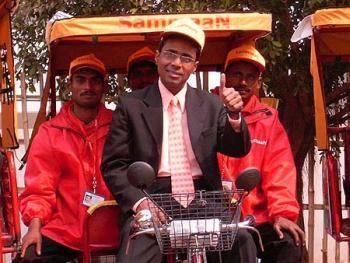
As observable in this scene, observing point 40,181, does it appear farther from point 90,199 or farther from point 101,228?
point 101,228

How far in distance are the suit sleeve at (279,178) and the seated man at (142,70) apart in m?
1.13

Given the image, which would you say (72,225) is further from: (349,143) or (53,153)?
(349,143)

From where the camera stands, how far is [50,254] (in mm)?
5512

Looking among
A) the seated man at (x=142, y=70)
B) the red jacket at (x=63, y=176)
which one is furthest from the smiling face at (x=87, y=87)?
the seated man at (x=142, y=70)

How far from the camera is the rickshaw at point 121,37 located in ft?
18.6

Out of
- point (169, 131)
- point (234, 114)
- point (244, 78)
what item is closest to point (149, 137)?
point (169, 131)

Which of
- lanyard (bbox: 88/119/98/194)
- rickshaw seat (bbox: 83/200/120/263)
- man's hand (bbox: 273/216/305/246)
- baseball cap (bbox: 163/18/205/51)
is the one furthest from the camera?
lanyard (bbox: 88/119/98/194)

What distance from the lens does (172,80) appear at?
4.79 meters

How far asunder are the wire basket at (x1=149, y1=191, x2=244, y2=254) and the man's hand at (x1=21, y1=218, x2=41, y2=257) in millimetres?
1248

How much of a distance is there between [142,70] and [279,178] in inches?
60.2

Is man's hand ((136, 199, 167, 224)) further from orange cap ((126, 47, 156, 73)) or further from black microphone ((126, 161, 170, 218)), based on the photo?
orange cap ((126, 47, 156, 73))

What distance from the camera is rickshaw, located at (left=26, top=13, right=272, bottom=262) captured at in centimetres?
568

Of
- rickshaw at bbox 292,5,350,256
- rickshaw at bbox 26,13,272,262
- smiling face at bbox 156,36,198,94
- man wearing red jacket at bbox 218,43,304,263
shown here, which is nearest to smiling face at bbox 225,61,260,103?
man wearing red jacket at bbox 218,43,304,263

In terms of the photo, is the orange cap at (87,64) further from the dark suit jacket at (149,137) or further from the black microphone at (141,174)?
the black microphone at (141,174)
